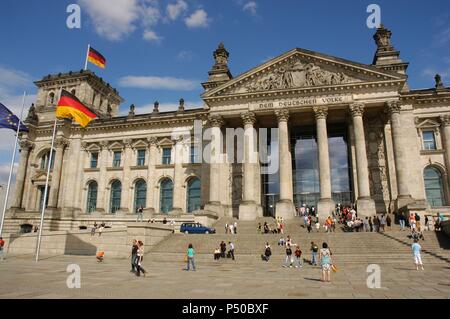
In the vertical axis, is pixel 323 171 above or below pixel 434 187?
above

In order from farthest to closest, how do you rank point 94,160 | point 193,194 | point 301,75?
point 94,160, point 193,194, point 301,75

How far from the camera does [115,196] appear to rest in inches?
2037

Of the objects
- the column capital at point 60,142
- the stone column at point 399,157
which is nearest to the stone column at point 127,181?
the column capital at point 60,142

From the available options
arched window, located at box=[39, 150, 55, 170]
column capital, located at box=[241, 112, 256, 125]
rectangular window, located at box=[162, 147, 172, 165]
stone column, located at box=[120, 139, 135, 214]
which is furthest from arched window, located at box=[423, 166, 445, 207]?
arched window, located at box=[39, 150, 55, 170]

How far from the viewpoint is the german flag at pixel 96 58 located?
38.9 meters

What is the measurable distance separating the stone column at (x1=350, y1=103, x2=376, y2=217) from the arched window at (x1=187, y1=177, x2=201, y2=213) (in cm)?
2091

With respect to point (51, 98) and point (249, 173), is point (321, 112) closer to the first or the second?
point (249, 173)

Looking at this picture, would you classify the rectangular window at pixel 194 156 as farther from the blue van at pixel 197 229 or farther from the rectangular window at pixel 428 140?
the rectangular window at pixel 428 140

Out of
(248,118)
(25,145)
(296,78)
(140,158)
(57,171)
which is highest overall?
(296,78)

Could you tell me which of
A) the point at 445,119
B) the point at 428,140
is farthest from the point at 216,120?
the point at 445,119

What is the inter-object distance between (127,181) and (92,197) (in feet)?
22.8

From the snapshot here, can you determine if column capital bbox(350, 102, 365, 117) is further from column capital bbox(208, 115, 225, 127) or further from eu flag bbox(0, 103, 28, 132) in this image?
eu flag bbox(0, 103, 28, 132)

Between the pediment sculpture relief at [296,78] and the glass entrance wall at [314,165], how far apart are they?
745cm
